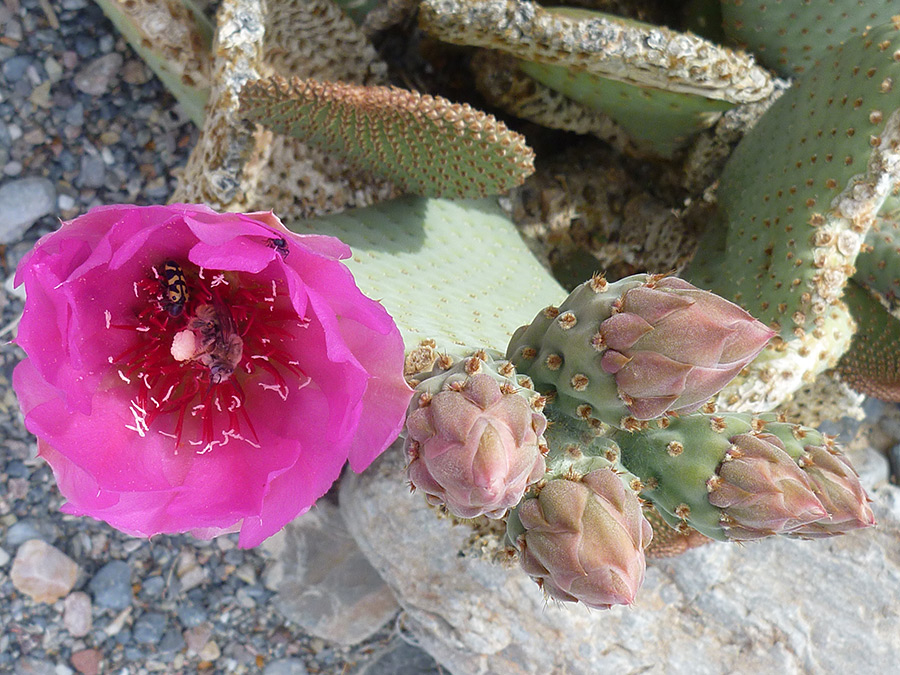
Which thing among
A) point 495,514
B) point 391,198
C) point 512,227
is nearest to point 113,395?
point 495,514

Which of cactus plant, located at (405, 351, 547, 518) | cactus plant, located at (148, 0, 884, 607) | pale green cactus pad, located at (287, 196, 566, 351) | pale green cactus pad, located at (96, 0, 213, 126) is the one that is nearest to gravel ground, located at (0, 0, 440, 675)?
pale green cactus pad, located at (96, 0, 213, 126)

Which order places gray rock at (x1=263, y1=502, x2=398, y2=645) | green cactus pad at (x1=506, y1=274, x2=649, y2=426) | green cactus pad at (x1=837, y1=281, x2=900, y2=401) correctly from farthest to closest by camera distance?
gray rock at (x1=263, y1=502, x2=398, y2=645) → green cactus pad at (x1=837, y1=281, x2=900, y2=401) → green cactus pad at (x1=506, y1=274, x2=649, y2=426)

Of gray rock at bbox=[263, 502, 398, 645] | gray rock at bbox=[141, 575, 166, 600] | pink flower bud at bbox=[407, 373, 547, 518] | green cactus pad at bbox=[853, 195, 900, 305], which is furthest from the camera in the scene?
gray rock at bbox=[263, 502, 398, 645]

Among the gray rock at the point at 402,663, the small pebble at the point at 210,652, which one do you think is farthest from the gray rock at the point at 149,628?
the gray rock at the point at 402,663

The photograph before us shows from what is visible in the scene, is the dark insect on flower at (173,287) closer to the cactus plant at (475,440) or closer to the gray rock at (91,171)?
the cactus plant at (475,440)

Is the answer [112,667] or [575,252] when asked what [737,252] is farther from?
[112,667]

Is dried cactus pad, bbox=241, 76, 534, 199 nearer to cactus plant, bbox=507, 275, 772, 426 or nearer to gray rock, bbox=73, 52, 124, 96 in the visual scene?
cactus plant, bbox=507, 275, 772, 426
